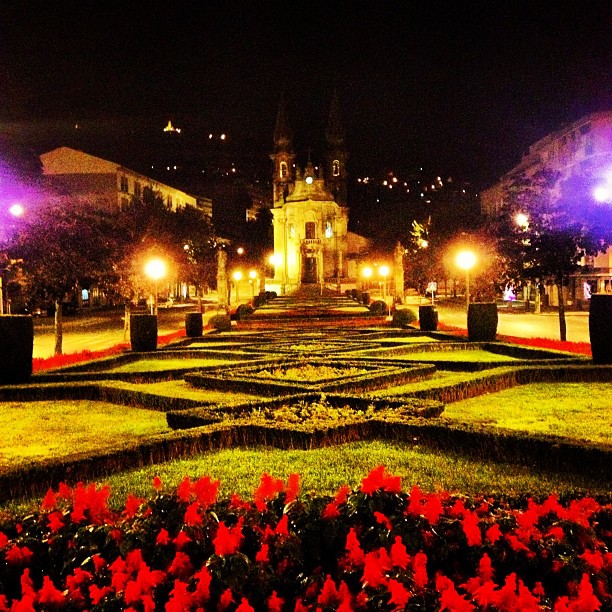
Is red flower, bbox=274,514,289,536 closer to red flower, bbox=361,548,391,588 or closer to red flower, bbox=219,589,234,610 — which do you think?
red flower, bbox=361,548,391,588

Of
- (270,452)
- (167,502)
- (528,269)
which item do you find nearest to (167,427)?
(270,452)

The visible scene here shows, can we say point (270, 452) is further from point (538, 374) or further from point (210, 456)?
point (538, 374)

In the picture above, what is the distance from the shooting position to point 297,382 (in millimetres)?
11781

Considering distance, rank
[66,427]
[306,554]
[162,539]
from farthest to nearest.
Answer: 1. [66,427]
2. [306,554]
3. [162,539]

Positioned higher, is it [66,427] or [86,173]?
[86,173]

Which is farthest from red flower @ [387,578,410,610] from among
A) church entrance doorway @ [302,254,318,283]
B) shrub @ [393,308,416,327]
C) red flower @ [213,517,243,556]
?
church entrance doorway @ [302,254,318,283]

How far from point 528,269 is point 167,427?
16.0m

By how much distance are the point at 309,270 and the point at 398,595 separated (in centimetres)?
8075

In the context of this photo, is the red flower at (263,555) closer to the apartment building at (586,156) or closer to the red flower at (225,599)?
the red flower at (225,599)

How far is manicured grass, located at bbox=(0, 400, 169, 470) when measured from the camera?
8461 millimetres

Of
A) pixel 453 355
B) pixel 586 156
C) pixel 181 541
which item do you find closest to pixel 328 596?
pixel 181 541

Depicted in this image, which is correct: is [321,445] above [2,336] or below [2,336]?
below

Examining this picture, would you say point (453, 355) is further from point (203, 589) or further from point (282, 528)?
point (203, 589)

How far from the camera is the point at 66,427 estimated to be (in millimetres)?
9914
